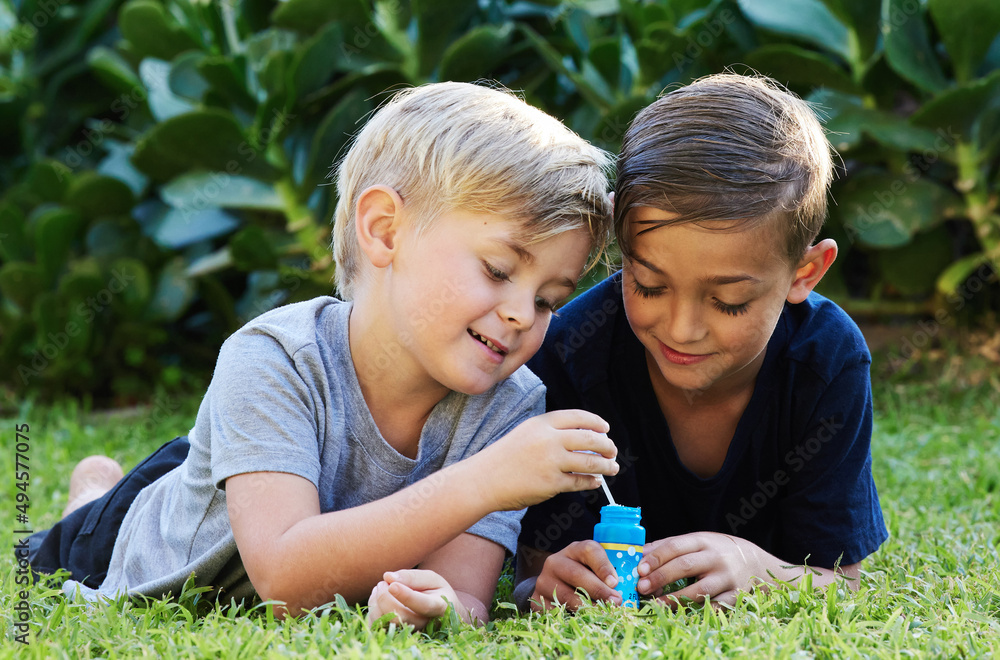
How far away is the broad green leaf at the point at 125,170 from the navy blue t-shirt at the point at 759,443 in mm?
2917

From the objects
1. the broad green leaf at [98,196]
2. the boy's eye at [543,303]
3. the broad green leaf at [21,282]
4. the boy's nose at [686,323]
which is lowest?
the broad green leaf at [21,282]

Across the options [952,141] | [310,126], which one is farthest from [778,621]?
[310,126]

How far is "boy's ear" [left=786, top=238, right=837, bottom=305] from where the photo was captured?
6.15ft

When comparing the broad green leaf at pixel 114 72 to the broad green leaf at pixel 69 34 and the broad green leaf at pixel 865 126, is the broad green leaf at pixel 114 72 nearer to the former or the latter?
the broad green leaf at pixel 69 34

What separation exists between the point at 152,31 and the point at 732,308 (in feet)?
10.8

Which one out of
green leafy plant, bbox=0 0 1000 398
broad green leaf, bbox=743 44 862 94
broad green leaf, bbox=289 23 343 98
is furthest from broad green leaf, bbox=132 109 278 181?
broad green leaf, bbox=743 44 862 94

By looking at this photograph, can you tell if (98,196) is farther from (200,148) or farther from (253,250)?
(253,250)

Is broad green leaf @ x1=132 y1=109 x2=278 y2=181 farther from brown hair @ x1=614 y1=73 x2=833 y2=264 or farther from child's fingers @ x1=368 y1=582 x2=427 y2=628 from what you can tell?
child's fingers @ x1=368 y1=582 x2=427 y2=628

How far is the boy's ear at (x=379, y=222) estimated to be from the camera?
177cm

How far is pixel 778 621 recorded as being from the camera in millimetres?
1519

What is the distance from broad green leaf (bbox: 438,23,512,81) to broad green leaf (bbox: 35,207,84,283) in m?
1.74

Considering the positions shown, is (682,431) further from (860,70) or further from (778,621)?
(860,70)

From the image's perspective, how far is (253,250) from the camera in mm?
3924

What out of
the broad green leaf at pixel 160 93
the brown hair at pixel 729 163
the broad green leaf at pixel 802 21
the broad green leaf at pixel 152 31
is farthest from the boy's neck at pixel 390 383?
the broad green leaf at pixel 152 31
